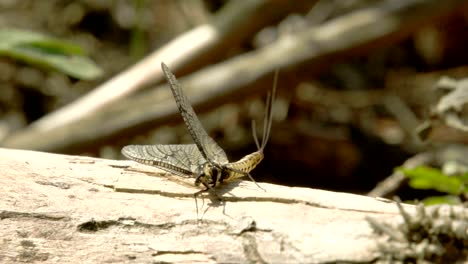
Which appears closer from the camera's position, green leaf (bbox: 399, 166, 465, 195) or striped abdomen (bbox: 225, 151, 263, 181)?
striped abdomen (bbox: 225, 151, 263, 181)

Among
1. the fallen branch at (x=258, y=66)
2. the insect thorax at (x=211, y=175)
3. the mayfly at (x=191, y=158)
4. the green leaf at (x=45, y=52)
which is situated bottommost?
the insect thorax at (x=211, y=175)

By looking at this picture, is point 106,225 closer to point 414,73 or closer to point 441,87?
point 441,87

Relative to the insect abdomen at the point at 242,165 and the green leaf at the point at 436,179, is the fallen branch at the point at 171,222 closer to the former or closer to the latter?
the insect abdomen at the point at 242,165

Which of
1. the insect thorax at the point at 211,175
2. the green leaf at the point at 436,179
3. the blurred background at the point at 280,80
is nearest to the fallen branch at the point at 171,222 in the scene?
the insect thorax at the point at 211,175

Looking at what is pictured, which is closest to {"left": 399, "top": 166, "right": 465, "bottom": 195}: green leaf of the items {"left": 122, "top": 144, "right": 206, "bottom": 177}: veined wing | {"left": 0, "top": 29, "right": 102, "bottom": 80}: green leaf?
{"left": 122, "top": 144, "right": 206, "bottom": 177}: veined wing

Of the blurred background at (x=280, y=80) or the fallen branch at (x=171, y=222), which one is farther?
the blurred background at (x=280, y=80)

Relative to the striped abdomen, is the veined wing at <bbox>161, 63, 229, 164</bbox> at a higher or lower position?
higher

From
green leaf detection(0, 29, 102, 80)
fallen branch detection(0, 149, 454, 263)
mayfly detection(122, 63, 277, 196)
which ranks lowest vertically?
fallen branch detection(0, 149, 454, 263)

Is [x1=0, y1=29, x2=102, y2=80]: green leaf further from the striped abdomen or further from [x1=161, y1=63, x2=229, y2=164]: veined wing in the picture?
the striped abdomen
